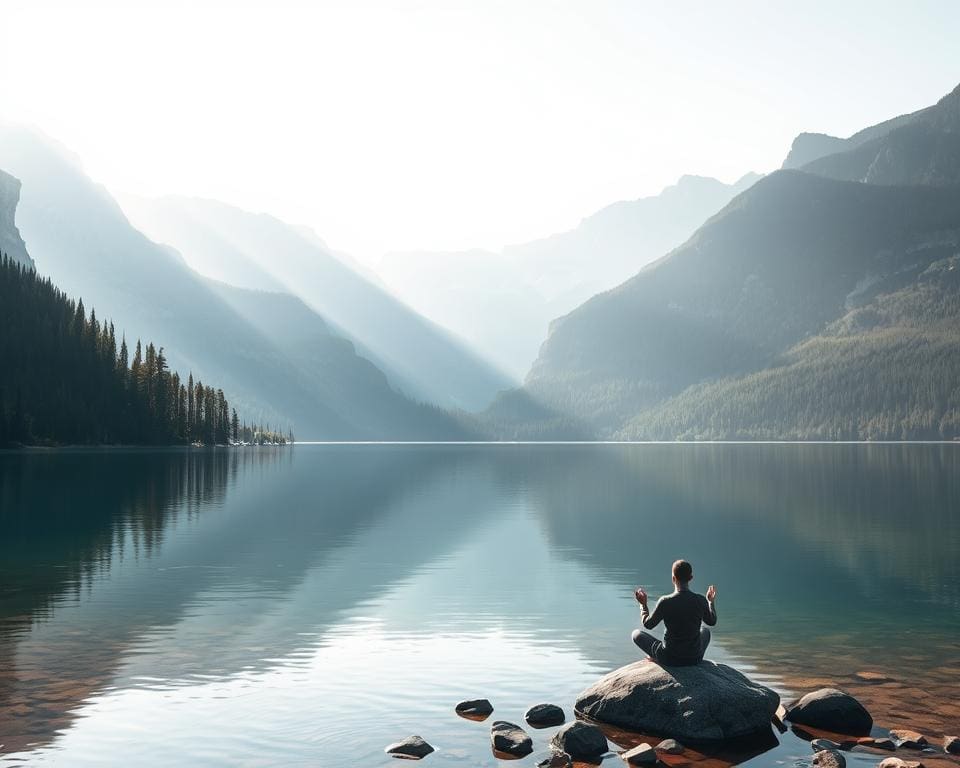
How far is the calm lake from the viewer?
2638 cm

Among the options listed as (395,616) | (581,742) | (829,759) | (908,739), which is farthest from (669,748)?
(395,616)

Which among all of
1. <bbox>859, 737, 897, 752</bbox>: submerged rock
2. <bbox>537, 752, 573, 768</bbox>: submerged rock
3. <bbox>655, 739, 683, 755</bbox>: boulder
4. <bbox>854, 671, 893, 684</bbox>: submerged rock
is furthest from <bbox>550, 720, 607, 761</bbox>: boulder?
<bbox>854, 671, 893, 684</bbox>: submerged rock

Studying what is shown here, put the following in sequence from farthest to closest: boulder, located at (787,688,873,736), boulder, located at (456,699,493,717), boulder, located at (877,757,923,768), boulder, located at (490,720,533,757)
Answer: boulder, located at (456,699,493,717) < boulder, located at (787,688,873,736) < boulder, located at (490,720,533,757) < boulder, located at (877,757,923,768)

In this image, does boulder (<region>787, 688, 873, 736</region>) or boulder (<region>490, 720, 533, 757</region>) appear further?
boulder (<region>787, 688, 873, 736</region>)

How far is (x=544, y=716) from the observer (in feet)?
87.5

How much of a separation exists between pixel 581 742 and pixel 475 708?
15.2 feet

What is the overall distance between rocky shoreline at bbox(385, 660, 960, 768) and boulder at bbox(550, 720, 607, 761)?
2 centimetres

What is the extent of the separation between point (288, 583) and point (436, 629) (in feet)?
50.4

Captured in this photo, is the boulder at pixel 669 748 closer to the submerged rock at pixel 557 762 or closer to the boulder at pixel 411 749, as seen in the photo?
the submerged rock at pixel 557 762

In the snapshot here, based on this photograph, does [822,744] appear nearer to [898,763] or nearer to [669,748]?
[898,763]

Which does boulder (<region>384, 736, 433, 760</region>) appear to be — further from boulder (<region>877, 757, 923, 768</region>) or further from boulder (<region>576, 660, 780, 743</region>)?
boulder (<region>877, 757, 923, 768</region>)

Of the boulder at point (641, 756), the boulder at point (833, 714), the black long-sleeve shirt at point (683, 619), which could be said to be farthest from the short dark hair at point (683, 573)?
the boulder at point (833, 714)

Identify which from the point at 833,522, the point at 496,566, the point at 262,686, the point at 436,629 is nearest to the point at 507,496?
the point at 833,522

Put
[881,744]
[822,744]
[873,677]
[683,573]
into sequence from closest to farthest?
1. [881,744]
2. [822,744]
3. [683,573]
4. [873,677]
